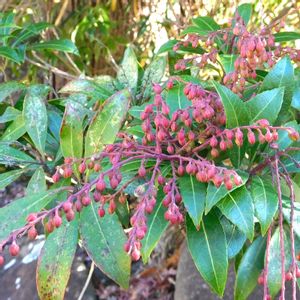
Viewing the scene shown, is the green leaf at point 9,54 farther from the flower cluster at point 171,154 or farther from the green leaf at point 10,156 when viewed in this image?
the flower cluster at point 171,154

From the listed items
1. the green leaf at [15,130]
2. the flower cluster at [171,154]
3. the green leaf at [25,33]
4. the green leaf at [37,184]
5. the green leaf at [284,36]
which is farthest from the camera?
the green leaf at [25,33]

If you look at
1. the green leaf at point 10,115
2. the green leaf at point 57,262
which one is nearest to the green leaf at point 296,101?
the green leaf at point 57,262

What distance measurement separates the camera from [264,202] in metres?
0.78

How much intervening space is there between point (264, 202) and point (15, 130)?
0.55 m

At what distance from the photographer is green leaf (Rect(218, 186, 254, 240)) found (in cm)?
76

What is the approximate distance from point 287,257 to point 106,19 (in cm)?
168

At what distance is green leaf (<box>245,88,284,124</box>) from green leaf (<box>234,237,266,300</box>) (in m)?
0.25

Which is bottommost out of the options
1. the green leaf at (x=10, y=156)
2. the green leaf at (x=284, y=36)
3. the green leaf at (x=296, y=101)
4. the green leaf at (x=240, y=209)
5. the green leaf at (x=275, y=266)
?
the green leaf at (x=275, y=266)

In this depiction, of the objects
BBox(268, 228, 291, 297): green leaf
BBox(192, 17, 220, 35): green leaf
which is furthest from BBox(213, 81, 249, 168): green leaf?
BBox(192, 17, 220, 35): green leaf

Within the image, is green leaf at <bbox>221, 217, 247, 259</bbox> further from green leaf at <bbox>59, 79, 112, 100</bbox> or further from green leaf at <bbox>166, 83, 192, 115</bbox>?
green leaf at <bbox>59, 79, 112, 100</bbox>

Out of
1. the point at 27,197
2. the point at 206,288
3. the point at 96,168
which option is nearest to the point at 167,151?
the point at 96,168

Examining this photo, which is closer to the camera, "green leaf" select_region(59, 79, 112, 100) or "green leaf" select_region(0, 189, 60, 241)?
"green leaf" select_region(0, 189, 60, 241)

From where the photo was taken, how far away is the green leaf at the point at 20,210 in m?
0.82

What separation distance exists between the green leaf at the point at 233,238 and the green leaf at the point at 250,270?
51 mm
